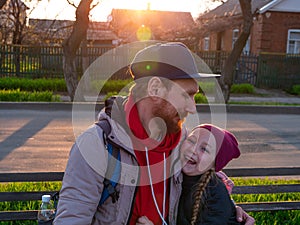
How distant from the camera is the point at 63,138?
10492mm

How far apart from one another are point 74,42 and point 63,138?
17.9 feet

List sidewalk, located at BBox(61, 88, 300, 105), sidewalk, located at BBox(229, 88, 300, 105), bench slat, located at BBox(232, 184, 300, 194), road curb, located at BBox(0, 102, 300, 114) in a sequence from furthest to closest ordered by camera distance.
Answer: sidewalk, located at BBox(229, 88, 300, 105), sidewalk, located at BBox(61, 88, 300, 105), road curb, located at BBox(0, 102, 300, 114), bench slat, located at BBox(232, 184, 300, 194)

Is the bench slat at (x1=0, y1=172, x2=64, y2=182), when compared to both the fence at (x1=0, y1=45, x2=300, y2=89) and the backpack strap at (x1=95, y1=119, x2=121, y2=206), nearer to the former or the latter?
the backpack strap at (x1=95, y1=119, x2=121, y2=206)

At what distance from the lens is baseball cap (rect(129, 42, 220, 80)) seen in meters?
2.30

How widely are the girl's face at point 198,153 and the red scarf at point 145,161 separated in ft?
0.59

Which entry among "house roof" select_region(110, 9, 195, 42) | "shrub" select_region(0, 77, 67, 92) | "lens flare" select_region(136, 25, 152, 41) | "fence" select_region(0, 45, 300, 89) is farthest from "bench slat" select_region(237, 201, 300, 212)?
"house roof" select_region(110, 9, 195, 42)

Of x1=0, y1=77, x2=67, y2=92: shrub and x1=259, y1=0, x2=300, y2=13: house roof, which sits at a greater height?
x1=259, y1=0, x2=300, y2=13: house roof

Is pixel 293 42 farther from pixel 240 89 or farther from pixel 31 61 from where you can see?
pixel 31 61

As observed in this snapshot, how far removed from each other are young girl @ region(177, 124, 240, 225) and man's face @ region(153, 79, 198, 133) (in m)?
0.37

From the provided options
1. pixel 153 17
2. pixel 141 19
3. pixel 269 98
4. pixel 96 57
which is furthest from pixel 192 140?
pixel 153 17

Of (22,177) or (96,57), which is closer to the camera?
(22,177)

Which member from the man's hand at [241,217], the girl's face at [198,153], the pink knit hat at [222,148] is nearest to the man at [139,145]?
the girl's face at [198,153]

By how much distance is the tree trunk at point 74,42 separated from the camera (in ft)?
47.4

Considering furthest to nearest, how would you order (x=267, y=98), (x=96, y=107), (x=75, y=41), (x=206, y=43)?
(x=206, y=43), (x=267, y=98), (x=75, y=41), (x=96, y=107)
